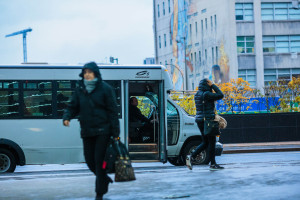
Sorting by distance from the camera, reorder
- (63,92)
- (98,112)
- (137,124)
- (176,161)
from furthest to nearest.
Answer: (176,161), (137,124), (63,92), (98,112)

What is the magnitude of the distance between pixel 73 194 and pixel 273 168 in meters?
4.63

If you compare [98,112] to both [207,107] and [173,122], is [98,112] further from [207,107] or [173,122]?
[173,122]

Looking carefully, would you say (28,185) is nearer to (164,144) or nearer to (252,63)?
(164,144)

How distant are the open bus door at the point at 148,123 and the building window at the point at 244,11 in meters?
43.2

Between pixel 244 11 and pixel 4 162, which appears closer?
pixel 4 162

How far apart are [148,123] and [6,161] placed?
3589 millimetres

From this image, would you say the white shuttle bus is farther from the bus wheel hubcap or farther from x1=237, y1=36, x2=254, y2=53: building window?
x1=237, y1=36, x2=254, y2=53: building window

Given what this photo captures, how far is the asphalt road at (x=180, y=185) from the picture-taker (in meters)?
9.05

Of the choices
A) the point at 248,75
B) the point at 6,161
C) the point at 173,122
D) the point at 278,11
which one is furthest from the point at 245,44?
the point at 6,161

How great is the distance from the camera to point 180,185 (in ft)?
33.5

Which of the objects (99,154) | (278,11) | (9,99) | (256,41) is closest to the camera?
(99,154)

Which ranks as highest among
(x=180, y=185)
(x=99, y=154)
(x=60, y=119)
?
(x=60, y=119)

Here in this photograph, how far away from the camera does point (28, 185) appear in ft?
36.2

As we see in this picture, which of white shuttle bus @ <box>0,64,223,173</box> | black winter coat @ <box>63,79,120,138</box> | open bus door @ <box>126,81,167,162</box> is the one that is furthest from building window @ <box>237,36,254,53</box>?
black winter coat @ <box>63,79,120,138</box>
